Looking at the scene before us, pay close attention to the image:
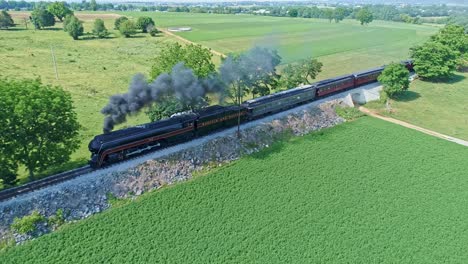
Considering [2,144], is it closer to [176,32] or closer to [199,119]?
[199,119]

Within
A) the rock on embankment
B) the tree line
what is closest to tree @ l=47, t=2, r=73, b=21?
the tree line

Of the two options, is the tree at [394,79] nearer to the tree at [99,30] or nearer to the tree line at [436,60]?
the tree line at [436,60]

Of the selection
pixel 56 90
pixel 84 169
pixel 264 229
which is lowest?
pixel 264 229

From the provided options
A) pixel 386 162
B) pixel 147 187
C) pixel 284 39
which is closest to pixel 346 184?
pixel 386 162

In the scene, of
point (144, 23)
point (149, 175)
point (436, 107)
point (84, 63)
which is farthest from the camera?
point (144, 23)

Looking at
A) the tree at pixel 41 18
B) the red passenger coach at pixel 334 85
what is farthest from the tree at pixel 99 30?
the red passenger coach at pixel 334 85

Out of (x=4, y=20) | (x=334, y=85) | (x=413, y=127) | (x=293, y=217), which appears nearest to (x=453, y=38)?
(x=413, y=127)

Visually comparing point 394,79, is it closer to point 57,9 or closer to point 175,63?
point 175,63
